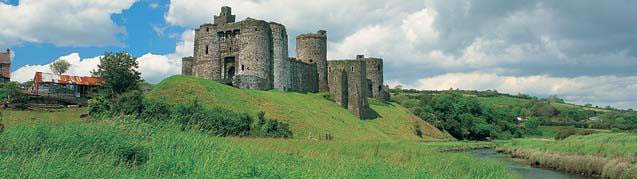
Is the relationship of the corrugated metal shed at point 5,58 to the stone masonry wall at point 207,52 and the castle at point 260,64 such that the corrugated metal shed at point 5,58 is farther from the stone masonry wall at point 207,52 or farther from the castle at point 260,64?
the stone masonry wall at point 207,52

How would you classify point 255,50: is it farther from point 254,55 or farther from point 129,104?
point 129,104

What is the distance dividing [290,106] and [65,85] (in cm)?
2598

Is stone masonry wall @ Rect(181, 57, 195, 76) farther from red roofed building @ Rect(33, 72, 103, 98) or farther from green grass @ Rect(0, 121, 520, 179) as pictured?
green grass @ Rect(0, 121, 520, 179)

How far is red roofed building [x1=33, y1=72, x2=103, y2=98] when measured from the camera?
198 ft

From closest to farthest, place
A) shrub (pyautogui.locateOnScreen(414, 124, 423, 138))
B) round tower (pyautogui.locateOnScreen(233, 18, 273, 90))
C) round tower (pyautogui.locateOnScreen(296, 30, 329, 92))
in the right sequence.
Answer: round tower (pyautogui.locateOnScreen(233, 18, 273, 90)) < shrub (pyautogui.locateOnScreen(414, 124, 423, 138)) < round tower (pyautogui.locateOnScreen(296, 30, 329, 92))

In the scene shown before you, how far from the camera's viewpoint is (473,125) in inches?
3260

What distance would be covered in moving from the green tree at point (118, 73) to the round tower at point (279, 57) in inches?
583

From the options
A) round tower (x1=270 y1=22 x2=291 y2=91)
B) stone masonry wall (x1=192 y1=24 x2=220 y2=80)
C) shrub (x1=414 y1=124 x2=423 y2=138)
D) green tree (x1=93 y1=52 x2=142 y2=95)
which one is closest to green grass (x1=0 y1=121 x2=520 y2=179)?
green tree (x1=93 y1=52 x2=142 y2=95)

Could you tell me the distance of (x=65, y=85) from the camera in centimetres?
6281

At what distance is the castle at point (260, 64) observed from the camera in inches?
2441

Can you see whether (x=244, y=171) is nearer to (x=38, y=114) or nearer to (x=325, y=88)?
(x=38, y=114)

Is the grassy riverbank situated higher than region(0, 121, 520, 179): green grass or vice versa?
region(0, 121, 520, 179): green grass

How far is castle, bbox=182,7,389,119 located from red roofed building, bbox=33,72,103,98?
11.2 metres

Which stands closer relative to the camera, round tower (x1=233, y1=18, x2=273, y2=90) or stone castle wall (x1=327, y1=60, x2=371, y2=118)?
round tower (x1=233, y1=18, x2=273, y2=90)
